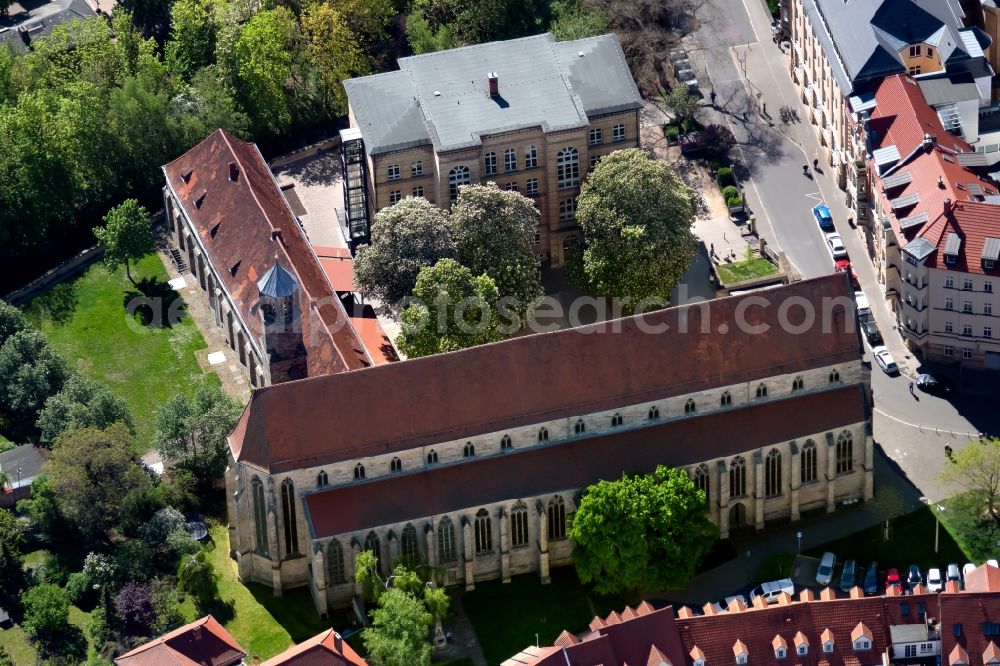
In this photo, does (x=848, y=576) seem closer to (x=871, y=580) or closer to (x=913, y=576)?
(x=871, y=580)

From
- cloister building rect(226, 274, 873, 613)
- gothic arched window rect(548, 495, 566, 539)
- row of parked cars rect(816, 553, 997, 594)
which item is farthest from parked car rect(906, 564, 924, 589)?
gothic arched window rect(548, 495, 566, 539)

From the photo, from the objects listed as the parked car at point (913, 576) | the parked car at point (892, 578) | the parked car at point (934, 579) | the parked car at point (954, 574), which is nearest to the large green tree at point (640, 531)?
the parked car at point (892, 578)

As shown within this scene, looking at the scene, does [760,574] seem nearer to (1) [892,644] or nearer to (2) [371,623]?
(1) [892,644]

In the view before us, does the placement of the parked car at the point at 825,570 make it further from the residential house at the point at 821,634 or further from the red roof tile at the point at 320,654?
the red roof tile at the point at 320,654

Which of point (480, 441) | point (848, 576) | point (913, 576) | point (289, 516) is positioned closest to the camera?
point (289, 516)

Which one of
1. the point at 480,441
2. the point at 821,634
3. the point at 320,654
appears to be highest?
the point at 480,441

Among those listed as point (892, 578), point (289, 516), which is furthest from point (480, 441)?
point (892, 578)

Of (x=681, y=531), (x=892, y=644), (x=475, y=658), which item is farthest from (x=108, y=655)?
(x=892, y=644)

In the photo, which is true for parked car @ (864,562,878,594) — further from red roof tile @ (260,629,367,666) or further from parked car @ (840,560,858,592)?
red roof tile @ (260,629,367,666)
